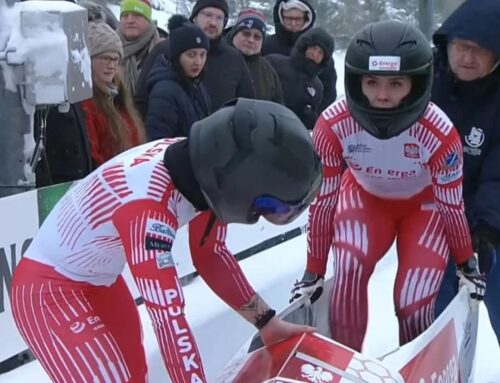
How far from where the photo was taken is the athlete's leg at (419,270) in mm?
3033

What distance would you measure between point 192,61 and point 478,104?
1.65 meters

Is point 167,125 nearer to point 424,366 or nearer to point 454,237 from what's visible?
point 454,237

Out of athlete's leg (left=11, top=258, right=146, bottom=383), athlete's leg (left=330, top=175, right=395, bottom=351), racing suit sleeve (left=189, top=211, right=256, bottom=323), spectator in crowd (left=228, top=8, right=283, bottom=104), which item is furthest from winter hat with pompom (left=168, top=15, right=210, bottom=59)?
athlete's leg (left=11, top=258, right=146, bottom=383)

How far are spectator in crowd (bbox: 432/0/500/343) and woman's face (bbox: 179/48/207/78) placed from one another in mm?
1442

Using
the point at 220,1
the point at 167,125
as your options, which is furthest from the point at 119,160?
the point at 220,1

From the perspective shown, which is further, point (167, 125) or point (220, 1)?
point (220, 1)

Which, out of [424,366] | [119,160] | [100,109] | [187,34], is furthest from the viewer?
[187,34]

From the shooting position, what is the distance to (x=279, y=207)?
212 cm

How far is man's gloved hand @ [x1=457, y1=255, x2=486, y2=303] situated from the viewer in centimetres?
315

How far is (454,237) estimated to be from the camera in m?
3.09

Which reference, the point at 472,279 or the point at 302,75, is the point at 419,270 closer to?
the point at 472,279

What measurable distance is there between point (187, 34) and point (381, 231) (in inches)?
69.8

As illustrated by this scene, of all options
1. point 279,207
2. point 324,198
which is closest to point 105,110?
point 324,198

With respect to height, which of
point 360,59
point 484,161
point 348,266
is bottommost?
point 348,266
